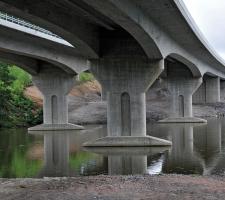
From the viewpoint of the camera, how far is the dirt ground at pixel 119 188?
546 inches

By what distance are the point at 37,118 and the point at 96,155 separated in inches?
A: 1398

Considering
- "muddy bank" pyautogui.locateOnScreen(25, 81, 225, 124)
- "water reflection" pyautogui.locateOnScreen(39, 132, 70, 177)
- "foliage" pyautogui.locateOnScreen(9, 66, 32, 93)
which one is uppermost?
"foliage" pyautogui.locateOnScreen(9, 66, 32, 93)

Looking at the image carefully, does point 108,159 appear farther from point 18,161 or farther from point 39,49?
point 39,49

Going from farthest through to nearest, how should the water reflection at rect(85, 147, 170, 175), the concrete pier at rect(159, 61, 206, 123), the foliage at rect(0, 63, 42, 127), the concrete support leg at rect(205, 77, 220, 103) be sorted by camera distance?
the concrete support leg at rect(205, 77, 220, 103), the concrete pier at rect(159, 61, 206, 123), the foliage at rect(0, 63, 42, 127), the water reflection at rect(85, 147, 170, 175)

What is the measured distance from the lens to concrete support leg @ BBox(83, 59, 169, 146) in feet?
108

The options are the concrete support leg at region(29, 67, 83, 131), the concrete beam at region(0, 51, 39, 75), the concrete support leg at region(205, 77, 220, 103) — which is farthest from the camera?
the concrete support leg at region(205, 77, 220, 103)

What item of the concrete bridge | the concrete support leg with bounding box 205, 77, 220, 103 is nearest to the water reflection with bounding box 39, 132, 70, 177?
the concrete bridge

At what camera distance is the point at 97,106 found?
221 ft

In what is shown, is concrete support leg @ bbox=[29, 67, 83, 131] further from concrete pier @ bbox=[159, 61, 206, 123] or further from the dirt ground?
the dirt ground

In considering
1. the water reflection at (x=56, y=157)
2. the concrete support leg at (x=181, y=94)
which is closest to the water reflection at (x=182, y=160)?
the water reflection at (x=56, y=157)

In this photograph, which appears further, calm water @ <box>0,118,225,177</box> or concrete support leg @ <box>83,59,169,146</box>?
concrete support leg @ <box>83,59,169,146</box>

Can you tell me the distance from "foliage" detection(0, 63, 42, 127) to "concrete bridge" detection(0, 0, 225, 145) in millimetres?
8843

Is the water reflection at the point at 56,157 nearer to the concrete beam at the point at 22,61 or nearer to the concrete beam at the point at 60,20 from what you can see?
the concrete beam at the point at 60,20

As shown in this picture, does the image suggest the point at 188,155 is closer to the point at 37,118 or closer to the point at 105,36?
the point at 105,36
